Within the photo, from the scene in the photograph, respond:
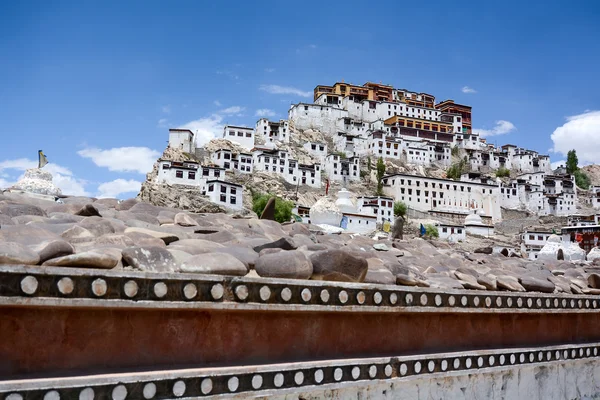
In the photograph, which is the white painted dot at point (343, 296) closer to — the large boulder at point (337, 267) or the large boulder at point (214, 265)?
the large boulder at point (337, 267)

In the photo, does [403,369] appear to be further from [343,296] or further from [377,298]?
[343,296]

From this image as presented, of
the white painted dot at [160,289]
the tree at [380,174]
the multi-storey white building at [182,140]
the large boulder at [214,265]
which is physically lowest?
the white painted dot at [160,289]

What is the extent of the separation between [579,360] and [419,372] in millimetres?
2641

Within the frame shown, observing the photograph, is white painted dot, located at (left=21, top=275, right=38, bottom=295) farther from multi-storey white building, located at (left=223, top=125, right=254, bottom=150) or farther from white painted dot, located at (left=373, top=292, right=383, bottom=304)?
multi-storey white building, located at (left=223, top=125, right=254, bottom=150)

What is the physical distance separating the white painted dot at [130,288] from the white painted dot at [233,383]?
78 centimetres

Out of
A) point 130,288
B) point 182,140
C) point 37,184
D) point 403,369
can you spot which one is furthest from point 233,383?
point 182,140

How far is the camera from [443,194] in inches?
3361

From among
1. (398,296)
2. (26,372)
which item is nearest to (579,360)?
(398,296)

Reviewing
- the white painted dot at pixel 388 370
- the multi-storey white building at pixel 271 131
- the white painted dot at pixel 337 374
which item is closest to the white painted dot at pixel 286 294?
the white painted dot at pixel 337 374

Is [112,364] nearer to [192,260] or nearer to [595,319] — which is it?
[192,260]

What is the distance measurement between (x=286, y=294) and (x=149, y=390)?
1029 mm

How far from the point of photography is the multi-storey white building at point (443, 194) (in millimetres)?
83750

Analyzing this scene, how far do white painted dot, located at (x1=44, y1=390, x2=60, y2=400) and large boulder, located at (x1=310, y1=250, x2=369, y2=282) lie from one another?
1805 millimetres

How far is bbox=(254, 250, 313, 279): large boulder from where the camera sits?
3.56m
